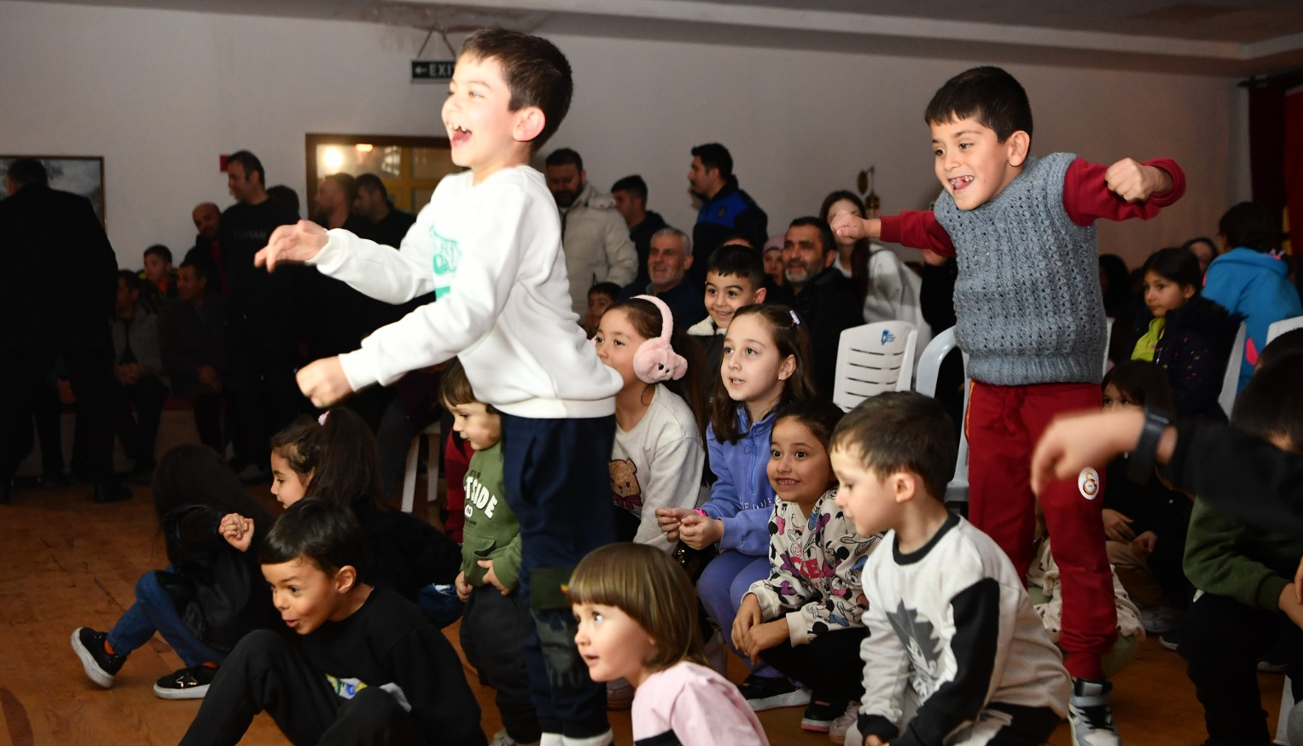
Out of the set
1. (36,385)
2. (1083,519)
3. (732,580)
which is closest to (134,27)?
(36,385)

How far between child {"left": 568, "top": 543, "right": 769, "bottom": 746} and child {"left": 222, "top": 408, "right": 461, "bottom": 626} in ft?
3.24

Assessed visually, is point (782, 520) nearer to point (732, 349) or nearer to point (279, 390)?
point (732, 349)

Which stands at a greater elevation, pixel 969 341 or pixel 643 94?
pixel 643 94

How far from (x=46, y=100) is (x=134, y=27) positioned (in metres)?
0.72

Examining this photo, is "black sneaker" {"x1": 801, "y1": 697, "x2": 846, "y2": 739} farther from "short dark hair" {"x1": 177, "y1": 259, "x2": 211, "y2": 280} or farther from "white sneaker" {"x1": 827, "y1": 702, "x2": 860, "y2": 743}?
"short dark hair" {"x1": 177, "y1": 259, "x2": 211, "y2": 280}

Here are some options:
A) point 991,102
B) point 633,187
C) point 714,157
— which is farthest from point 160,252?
point 991,102

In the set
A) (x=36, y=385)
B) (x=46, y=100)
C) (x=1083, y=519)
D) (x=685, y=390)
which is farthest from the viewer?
(x=46, y=100)

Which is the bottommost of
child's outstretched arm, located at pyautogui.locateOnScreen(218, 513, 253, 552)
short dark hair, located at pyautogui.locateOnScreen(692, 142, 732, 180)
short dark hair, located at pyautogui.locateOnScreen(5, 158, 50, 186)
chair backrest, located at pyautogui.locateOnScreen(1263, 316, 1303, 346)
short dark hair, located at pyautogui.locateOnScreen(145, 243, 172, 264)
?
child's outstretched arm, located at pyautogui.locateOnScreen(218, 513, 253, 552)

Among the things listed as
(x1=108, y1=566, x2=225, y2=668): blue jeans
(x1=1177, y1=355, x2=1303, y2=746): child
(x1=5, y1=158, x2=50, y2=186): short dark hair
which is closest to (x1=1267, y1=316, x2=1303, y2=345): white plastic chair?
(x1=1177, y1=355, x2=1303, y2=746): child

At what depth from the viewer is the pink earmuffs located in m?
2.84

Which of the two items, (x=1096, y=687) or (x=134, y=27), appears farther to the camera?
(x=134, y=27)

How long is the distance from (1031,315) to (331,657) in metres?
1.51

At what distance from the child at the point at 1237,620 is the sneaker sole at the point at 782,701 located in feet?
2.78

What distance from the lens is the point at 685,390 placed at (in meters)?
3.09
